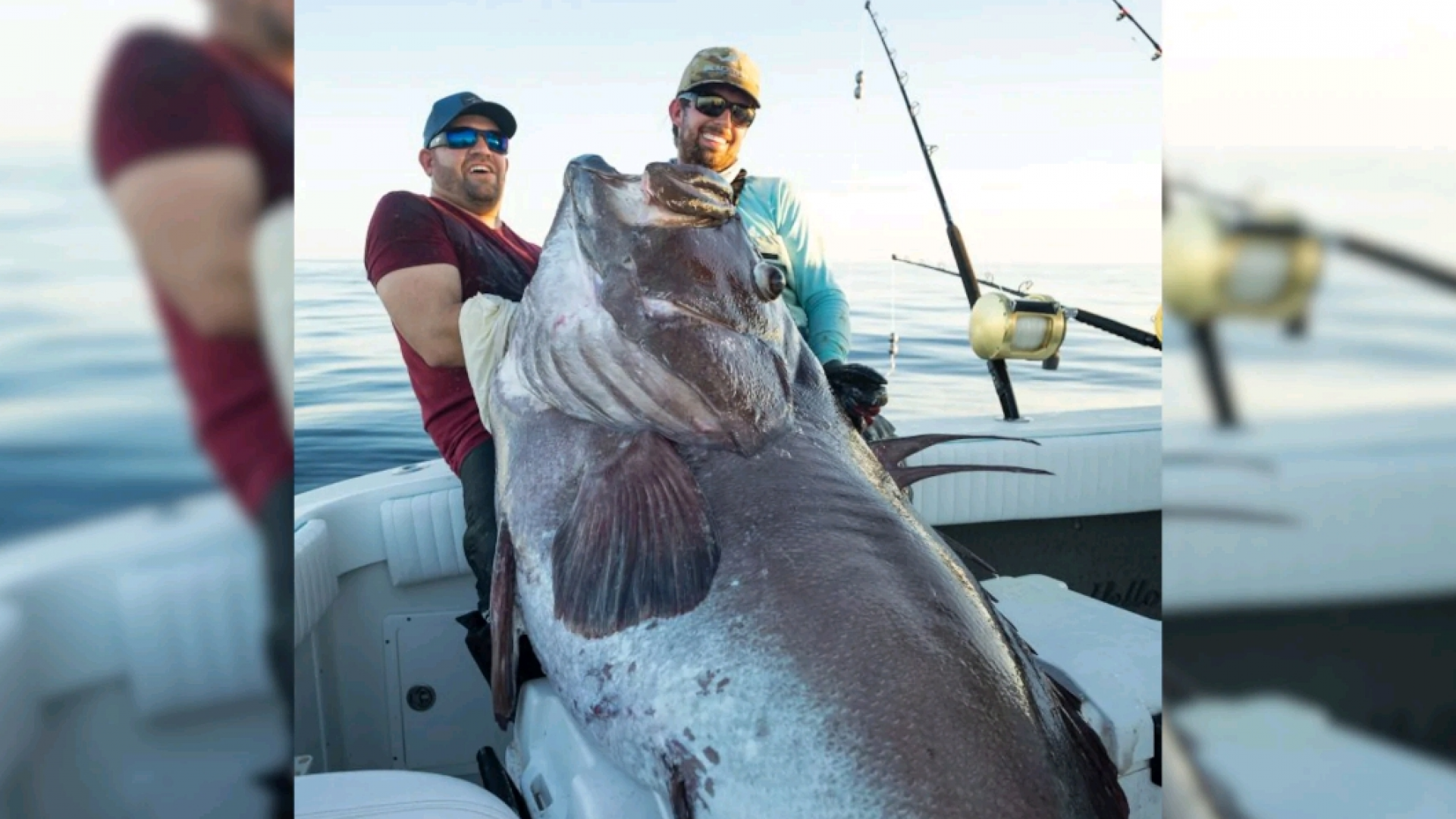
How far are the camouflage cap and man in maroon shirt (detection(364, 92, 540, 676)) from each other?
25.4 inches

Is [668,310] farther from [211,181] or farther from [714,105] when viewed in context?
[211,181]

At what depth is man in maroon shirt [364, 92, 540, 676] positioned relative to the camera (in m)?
2.55

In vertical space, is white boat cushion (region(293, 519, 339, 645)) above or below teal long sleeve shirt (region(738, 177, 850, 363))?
below

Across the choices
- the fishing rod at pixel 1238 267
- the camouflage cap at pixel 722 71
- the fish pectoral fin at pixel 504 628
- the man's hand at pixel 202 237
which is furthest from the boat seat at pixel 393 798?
the camouflage cap at pixel 722 71

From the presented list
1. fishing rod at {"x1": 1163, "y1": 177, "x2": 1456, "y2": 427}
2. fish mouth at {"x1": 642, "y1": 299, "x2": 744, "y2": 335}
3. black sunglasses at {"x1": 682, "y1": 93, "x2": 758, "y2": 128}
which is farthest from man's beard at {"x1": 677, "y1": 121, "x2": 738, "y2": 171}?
fishing rod at {"x1": 1163, "y1": 177, "x2": 1456, "y2": 427}

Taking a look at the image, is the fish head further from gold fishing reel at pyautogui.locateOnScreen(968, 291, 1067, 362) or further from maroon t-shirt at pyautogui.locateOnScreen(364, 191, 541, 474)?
gold fishing reel at pyautogui.locateOnScreen(968, 291, 1067, 362)

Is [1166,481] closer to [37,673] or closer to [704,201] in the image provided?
[37,673]

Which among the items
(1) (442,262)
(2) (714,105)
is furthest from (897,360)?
(1) (442,262)

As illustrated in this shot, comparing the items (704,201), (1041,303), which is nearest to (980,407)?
(1041,303)

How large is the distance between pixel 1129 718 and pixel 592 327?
132 centimetres

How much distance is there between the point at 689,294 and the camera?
6.86 ft

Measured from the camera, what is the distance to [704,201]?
2.15m

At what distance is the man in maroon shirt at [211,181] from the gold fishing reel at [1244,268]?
483mm

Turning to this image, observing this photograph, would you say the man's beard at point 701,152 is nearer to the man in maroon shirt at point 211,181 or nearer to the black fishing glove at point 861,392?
the black fishing glove at point 861,392
